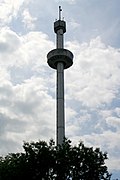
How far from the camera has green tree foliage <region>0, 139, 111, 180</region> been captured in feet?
131

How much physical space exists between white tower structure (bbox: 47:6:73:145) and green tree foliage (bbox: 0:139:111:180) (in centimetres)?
1863

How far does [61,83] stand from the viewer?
66062mm

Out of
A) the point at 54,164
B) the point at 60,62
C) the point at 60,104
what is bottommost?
the point at 54,164

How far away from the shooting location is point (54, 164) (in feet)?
133

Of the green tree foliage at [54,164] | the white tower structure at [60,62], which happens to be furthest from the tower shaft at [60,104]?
the green tree foliage at [54,164]

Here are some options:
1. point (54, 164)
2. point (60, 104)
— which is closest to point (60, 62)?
point (60, 104)

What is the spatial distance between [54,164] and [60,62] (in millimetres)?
32323

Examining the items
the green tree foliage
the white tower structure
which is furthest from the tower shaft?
the green tree foliage

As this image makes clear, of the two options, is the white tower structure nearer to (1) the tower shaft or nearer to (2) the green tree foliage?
(1) the tower shaft

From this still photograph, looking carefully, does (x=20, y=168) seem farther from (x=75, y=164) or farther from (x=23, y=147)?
(x=75, y=164)

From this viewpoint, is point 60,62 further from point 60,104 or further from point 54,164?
point 54,164

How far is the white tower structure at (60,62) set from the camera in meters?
61.9

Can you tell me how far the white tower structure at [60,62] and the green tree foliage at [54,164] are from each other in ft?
61.1

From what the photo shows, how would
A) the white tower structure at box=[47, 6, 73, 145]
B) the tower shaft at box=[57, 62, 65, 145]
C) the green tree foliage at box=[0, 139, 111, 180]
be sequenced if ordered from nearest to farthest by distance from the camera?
the green tree foliage at box=[0, 139, 111, 180]
the tower shaft at box=[57, 62, 65, 145]
the white tower structure at box=[47, 6, 73, 145]
